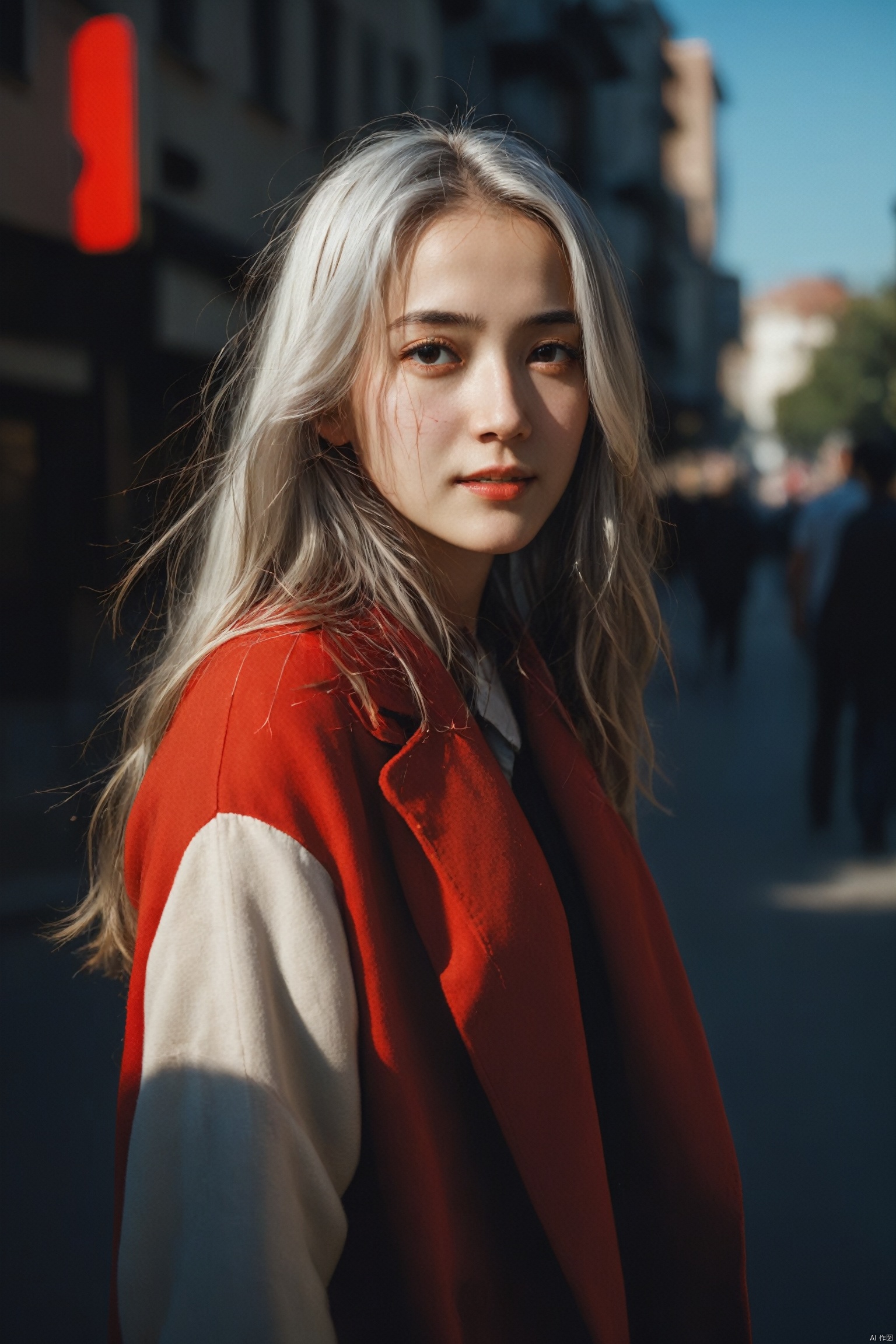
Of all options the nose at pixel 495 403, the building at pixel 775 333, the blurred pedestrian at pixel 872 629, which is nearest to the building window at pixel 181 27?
the blurred pedestrian at pixel 872 629

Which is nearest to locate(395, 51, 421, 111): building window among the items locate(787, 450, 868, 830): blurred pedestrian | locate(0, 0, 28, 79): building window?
locate(0, 0, 28, 79): building window

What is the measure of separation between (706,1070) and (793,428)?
64.6 m

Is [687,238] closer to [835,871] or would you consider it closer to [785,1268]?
[835,871]

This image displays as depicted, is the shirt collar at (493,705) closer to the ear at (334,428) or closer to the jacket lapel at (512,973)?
the jacket lapel at (512,973)

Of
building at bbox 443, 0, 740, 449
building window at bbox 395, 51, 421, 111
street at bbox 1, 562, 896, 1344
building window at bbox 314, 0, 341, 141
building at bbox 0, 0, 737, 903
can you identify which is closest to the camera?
street at bbox 1, 562, 896, 1344

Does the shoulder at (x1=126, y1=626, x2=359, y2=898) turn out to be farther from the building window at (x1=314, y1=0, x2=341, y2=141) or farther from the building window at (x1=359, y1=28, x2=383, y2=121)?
the building window at (x1=359, y1=28, x2=383, y2=121)

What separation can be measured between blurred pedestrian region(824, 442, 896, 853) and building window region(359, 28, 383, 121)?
10.4 metres

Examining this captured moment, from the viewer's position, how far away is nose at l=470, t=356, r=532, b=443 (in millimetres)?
1408

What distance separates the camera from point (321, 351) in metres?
1.44

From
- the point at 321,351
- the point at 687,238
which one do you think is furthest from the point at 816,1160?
the point at 687,238

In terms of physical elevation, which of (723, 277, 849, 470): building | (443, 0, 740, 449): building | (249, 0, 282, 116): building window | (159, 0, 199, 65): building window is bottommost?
(159, 0, 199, 65): building window

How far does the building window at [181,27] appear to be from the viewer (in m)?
11.4

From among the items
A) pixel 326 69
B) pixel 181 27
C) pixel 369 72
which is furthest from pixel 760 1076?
pixel 369 72

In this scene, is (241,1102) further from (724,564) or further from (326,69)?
(326,69)
